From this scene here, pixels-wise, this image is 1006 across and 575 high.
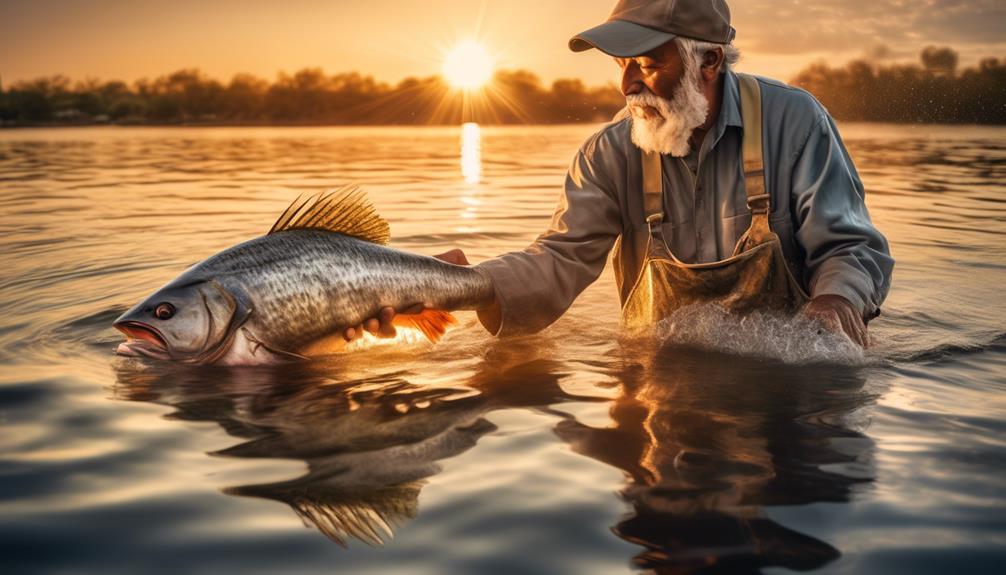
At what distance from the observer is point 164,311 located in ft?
14.1

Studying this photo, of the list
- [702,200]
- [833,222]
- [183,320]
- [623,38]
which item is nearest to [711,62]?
[623,38]

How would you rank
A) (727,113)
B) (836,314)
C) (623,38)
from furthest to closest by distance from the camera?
(727,113) < (623,38) < (836,314)

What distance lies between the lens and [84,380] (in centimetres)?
442

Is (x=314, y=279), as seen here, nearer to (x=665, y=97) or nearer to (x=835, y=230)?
(x=665, y=97)

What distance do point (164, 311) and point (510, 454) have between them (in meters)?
1.82

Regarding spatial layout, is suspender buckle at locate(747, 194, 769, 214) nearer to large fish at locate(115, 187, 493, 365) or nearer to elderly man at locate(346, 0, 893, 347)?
elderly man at locate(346, 0, 893, 347)

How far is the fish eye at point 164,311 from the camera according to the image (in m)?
4.29

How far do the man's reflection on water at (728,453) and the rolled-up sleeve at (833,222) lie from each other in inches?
17.9

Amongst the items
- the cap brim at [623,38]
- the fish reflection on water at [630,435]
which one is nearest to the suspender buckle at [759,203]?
the fish reflection on water at [630,435]

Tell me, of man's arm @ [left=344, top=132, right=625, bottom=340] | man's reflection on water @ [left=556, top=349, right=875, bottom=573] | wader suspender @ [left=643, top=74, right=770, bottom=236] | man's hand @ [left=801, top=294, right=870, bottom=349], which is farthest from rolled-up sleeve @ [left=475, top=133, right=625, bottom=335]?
man's hand @ [left=801, top=294, right=870, bottom=349]

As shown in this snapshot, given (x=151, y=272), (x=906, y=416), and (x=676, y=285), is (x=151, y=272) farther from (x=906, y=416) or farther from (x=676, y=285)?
(x=906, y=416)

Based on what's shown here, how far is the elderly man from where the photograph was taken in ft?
15.0

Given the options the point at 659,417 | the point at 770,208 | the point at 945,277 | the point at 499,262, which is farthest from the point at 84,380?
the point at 945,277

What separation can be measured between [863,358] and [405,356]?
7.15 ft
